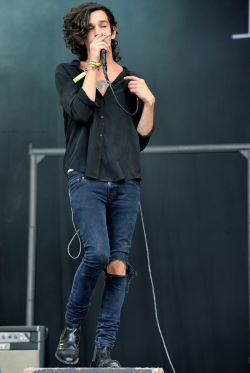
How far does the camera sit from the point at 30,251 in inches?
103

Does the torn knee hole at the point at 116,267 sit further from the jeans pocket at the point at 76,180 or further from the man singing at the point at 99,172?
the jeans pocket at the point at 76,180

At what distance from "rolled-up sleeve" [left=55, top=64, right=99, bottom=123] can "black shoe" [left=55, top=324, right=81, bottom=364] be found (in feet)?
2.72

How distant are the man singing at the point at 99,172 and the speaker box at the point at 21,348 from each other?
0.68m

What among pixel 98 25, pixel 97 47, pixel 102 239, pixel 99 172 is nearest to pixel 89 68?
pixel 97 47

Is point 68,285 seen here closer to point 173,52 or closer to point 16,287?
point 16,287

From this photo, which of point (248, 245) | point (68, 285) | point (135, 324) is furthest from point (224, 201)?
point (68, 285)

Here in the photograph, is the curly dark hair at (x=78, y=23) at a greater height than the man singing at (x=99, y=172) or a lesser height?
greater

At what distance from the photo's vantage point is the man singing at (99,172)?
61.6 inches

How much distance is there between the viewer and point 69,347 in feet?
5.19

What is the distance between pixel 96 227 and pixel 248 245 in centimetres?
146

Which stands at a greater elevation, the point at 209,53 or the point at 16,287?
the point at 209,53

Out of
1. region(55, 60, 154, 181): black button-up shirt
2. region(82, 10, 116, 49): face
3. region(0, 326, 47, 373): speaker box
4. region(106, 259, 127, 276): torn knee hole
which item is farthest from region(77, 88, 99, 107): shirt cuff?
region(0, 326, 47, 373): speaker box

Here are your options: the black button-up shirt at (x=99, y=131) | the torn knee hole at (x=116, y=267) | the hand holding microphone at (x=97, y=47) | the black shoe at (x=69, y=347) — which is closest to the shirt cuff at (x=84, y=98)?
the black button-up shirt at (x=99, y=131)

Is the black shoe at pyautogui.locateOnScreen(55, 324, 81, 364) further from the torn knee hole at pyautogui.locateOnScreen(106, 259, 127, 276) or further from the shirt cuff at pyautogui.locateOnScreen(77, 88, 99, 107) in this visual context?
the shirt cuff at pyautogui.locateOnScreen(77, 88, 99, 107)
